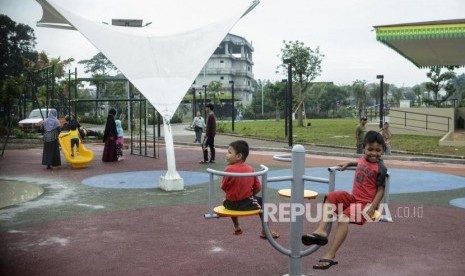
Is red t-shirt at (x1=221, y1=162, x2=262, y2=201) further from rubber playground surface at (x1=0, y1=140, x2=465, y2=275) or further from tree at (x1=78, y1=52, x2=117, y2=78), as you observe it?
tree at (x1=78, y1=52, x2=117, y2=78)

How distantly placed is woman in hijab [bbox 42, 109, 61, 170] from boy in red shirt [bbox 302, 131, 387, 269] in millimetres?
11027

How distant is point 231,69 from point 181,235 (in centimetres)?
7397

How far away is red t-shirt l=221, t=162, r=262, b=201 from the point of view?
14.7ft

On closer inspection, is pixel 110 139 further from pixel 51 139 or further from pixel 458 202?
pixel 458 202

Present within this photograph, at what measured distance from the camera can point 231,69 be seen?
78938 millimetres

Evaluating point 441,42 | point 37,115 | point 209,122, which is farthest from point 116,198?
point 37,115

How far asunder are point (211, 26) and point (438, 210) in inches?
296

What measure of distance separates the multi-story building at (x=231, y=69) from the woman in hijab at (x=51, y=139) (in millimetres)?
60436

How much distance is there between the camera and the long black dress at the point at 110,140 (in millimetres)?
14906

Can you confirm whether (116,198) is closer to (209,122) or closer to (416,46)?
(209,122)

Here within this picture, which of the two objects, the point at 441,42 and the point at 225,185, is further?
the point at 441,42

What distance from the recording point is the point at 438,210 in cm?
783

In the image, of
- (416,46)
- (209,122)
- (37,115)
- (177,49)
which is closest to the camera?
(177,49)

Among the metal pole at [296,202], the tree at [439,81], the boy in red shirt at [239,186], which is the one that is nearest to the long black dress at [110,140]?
the boy in red shirt at [239,186]
